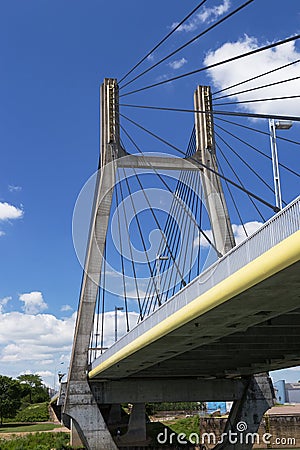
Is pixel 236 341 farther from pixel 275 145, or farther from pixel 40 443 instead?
pixel 40 443

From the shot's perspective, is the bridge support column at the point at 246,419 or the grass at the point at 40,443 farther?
the grass at the point at 40,443

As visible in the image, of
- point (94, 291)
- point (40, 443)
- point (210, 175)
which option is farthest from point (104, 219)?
point (40, 443)

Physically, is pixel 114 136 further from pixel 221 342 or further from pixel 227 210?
pixel 221 342

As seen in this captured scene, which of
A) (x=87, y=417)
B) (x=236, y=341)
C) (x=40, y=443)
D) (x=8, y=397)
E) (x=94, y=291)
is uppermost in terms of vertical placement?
(x=8, y=397)

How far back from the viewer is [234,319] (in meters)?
16.0

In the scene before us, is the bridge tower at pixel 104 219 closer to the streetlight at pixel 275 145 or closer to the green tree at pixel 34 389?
the streetlight at pixel 275 145

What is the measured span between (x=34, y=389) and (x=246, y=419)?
9425 cm

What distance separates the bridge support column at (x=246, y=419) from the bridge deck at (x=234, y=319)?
5.23 feet

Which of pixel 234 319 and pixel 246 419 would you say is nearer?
pixel 234 319

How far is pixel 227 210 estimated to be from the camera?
28234 millimetres

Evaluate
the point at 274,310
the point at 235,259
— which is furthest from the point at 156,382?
the point at 235,259

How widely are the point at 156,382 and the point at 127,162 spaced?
1138 centimetres

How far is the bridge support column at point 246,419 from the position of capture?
32438mm

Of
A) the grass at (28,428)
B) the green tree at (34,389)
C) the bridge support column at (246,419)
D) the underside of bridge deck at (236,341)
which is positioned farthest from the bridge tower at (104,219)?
the green tree at (34,389)
